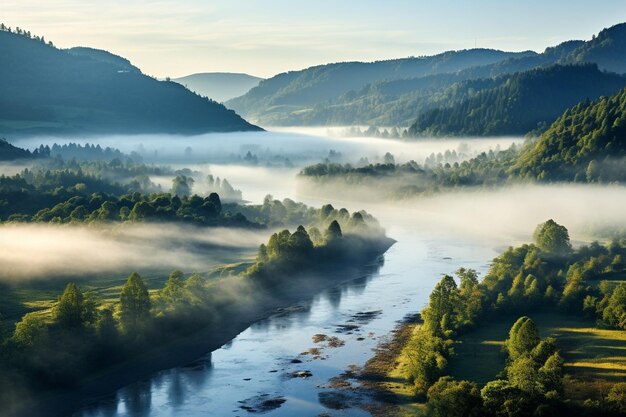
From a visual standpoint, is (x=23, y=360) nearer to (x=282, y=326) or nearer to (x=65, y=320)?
(x=65, y=320)

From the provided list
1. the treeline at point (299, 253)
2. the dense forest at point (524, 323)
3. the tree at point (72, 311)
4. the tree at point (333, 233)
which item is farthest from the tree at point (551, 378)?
the tree at point (333, 233)

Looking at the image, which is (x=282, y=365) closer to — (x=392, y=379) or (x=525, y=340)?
(x=392, y=379)

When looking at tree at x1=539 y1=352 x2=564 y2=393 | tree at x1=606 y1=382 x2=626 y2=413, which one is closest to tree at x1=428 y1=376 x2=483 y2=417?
tree at x1=539 y1=352 x2=564 y2=393

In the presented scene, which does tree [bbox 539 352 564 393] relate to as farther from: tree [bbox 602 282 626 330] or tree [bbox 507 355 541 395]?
tree [bbox 602 282 626 330]

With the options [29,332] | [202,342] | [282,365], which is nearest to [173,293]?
[202,342]

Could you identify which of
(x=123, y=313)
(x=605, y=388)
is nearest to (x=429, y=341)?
(x=605, y=388)

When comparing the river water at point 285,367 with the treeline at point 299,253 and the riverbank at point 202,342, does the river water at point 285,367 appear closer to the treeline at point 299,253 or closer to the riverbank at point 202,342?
the riverbank at point 202,342
